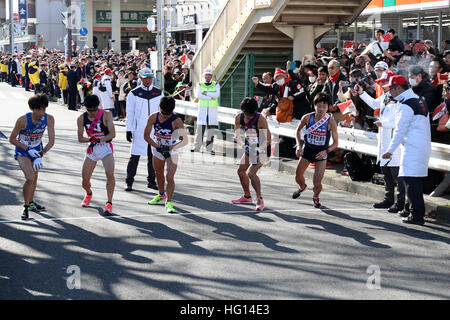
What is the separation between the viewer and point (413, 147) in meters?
8.73

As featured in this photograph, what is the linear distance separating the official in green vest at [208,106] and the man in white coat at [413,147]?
6834 millimetres

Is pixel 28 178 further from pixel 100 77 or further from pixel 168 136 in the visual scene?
pixel 100 77

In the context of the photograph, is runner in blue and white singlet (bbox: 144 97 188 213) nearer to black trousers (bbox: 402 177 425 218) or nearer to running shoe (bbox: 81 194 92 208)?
running shoe (bbox: 81 194 92 208)

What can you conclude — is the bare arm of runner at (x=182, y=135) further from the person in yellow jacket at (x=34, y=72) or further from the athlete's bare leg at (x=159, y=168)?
the person in yellow jacket at (x=34, y=72)

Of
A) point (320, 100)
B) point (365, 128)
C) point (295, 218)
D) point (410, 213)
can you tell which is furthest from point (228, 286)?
point (365, 128)

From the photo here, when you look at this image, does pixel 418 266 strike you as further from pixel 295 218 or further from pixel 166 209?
pixel 166 209

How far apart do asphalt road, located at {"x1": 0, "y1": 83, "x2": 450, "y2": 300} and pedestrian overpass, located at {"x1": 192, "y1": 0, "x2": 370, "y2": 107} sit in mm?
6267

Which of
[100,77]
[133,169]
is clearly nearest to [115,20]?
[100,77]

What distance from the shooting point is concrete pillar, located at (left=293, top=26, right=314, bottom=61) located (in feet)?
55.2

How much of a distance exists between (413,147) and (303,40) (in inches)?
340

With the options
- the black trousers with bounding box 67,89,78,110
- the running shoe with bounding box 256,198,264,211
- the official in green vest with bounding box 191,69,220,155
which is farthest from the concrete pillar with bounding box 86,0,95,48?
the running shoe with bounding box 256,198,264,211

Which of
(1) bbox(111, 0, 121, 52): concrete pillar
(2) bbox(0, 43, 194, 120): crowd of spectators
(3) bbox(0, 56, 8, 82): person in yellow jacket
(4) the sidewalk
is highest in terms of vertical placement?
(1) bbox(111, 0, 121, 52): concrete pillar

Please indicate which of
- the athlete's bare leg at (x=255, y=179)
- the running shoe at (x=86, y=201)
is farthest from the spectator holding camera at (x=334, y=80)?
the running shoe at (x=86, y=201)

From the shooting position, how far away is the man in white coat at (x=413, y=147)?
8.66 metres
